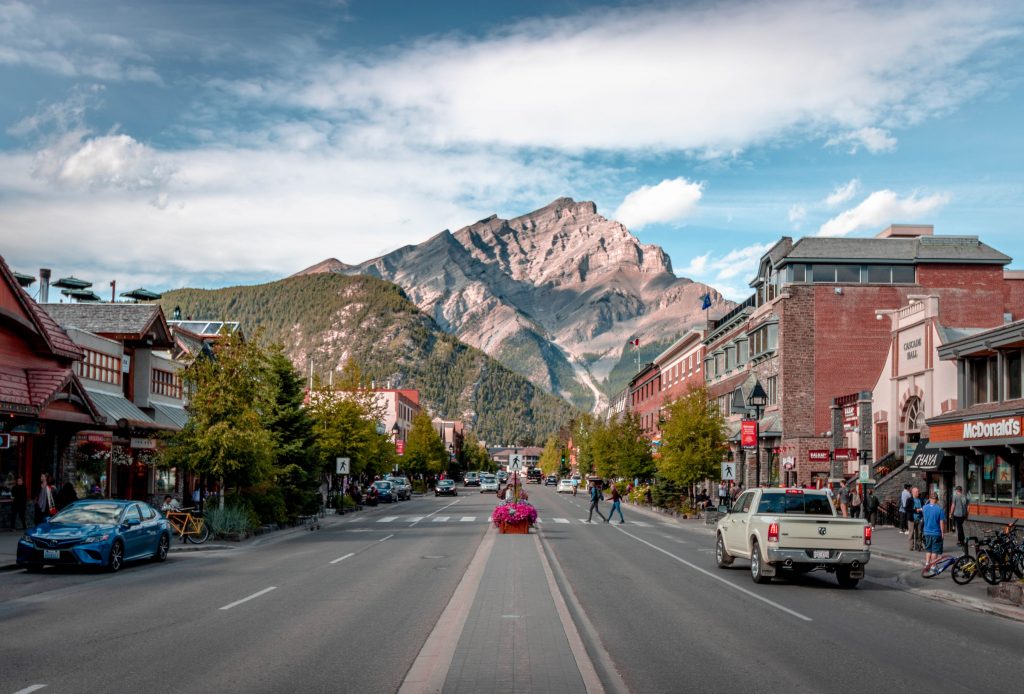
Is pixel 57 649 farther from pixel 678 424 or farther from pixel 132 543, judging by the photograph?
pixel 678 424

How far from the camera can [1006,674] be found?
1082 centimetres

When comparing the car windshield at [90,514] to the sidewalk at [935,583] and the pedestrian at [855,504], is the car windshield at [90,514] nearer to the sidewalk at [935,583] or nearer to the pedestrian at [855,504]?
the sidewalk at [935,583]

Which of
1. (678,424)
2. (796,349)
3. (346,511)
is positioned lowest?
(346,511)

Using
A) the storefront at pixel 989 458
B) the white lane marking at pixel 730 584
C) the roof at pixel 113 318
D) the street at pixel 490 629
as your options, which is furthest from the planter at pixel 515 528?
the roof at pixel 113 318

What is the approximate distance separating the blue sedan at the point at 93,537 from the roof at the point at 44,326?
12.1m

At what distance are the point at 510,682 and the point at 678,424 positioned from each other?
42.9 meters

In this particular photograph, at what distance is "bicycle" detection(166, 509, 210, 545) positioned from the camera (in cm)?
2953

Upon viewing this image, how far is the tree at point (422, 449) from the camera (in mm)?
106750

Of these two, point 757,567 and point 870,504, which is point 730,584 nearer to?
point 757,567

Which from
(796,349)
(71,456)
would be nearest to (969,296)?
(796,349)

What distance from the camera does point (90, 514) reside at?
69.8ft

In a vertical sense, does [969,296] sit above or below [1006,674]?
above

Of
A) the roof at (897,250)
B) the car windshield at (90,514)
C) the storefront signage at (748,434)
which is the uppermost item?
the roof at (897,250)

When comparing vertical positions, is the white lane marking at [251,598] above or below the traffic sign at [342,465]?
below
